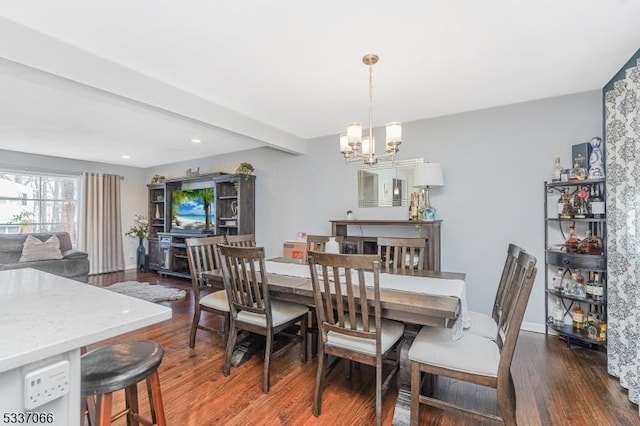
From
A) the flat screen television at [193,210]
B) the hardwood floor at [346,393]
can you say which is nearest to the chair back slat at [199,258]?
the hardwood floor at [346,393]

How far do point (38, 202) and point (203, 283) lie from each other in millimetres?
5099

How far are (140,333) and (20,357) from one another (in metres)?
2.74

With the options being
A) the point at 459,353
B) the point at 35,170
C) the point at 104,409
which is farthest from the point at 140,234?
the point at 459,353

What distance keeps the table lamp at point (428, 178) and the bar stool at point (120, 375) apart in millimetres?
3012

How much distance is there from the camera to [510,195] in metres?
3.32

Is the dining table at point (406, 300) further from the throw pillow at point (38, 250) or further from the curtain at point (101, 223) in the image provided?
the curtain at point (101, 223)

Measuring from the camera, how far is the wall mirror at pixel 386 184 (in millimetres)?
3904

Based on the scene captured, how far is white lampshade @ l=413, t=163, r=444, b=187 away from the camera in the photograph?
3500 mm

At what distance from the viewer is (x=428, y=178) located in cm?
350

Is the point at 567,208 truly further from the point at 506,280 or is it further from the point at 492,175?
the point at 506,280

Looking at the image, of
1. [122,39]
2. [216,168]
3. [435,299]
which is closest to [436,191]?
[435,299]

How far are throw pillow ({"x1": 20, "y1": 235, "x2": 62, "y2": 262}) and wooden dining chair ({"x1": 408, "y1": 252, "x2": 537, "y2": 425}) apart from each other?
5.57 metres

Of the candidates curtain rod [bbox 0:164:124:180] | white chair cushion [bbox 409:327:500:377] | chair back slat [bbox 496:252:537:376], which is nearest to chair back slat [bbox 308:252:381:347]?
white chair cushion [bbox 409:327:500:377]

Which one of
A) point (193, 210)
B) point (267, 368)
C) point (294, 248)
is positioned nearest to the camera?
point (267, 368)
